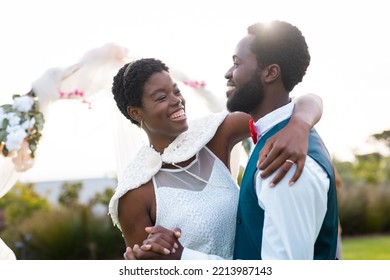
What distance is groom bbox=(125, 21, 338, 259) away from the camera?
282 centimetres

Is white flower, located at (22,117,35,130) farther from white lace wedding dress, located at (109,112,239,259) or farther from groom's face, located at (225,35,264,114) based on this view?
groom's face, located at (225,35,264,114)

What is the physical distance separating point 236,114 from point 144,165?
63 cm

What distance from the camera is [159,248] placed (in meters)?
3.14

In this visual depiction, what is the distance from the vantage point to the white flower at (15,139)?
4820 mm

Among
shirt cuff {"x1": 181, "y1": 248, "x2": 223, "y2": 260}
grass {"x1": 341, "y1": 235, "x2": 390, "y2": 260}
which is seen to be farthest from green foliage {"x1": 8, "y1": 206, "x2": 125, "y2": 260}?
shirt cuff {"x1": 181, "y1": 248, "x2": 223, "y2": 260}

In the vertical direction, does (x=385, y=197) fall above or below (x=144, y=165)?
below

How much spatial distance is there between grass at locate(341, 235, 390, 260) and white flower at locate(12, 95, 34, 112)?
9590mm

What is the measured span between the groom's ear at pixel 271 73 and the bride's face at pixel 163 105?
68 cm

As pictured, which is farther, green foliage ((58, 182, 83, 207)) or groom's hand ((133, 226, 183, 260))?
green foliage ((58, 182, 83, 207))

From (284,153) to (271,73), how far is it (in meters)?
0.49

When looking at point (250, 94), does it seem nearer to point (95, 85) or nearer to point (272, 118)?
point (272, 118)

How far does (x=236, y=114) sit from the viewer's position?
3943 millimetres

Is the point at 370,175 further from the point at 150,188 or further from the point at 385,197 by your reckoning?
the point at 150,188
